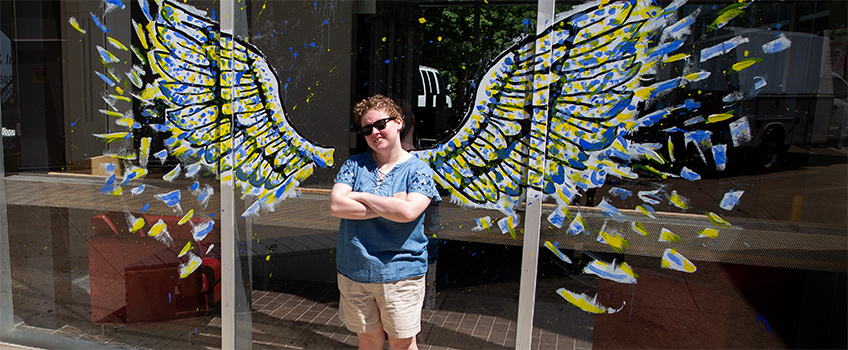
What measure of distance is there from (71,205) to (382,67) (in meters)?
2.47

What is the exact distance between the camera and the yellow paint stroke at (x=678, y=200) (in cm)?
252

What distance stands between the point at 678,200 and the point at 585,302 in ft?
2.40

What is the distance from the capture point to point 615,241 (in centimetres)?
263

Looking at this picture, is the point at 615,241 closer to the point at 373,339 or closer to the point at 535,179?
the point at 535,179

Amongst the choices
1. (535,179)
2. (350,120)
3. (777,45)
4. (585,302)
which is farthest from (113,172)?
(777,45)

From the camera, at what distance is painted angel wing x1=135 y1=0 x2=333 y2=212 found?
2990 mm

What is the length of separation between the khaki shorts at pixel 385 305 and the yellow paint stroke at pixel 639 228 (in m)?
1.15

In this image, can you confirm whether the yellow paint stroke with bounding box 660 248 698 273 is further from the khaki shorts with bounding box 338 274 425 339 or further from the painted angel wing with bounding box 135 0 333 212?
the painted angel wing with bounding box 135 0 333 212

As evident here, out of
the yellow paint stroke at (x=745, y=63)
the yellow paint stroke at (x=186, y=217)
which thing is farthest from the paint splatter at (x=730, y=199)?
the yellow paint stroke at (x=186, y=217)

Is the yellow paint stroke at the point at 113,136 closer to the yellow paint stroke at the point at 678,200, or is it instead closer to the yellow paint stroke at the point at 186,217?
the yellow paint stroke at the point at 186,217

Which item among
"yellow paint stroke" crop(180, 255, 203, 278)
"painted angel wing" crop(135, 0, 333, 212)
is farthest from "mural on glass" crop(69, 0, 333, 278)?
"yellow paint stroke" crop(180, 255, 203, 278)

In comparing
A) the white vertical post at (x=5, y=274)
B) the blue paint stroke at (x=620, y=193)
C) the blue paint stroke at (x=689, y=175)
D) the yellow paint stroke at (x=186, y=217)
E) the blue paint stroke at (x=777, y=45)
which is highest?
the blue paint stroke at (x=777, y=45)

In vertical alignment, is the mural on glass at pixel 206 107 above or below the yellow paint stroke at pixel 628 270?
above

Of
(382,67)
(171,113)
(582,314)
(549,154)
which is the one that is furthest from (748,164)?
(171,113)
